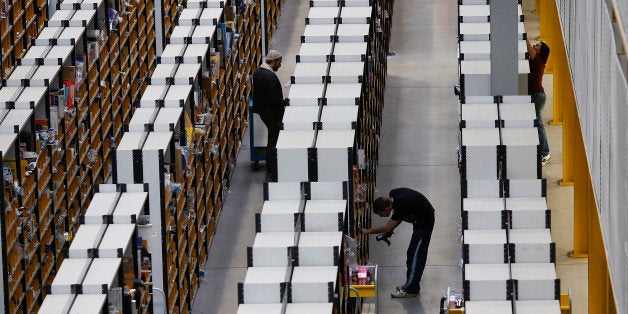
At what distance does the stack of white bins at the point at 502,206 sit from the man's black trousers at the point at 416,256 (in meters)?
0.75

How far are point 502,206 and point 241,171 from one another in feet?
20.5

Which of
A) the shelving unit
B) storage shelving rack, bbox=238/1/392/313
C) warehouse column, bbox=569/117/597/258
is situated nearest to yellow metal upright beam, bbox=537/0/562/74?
storage shelving rack, bbox=238/1/392/313

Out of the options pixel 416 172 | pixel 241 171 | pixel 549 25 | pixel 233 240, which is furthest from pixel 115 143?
pixel 549 25

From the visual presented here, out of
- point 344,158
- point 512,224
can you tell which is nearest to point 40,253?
point 344,158

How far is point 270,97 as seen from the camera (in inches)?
775

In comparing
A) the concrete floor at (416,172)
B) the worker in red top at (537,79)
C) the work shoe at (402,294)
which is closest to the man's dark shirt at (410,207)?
the work shoe at (402,294)

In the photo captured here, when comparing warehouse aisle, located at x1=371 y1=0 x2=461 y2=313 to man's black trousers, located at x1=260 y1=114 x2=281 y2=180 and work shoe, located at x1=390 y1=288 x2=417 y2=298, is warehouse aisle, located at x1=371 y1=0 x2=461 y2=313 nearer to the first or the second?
work shoe, located at x1=390 y1=288 x2=417 y2=298

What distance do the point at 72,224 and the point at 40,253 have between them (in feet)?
4.59

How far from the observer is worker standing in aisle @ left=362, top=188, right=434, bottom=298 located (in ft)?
54.0

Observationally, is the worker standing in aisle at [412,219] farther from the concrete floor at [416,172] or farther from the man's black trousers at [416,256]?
the concrete floor at [416,172]

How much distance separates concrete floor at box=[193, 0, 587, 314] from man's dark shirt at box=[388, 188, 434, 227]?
36.8 inches

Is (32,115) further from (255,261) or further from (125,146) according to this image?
(255,261)

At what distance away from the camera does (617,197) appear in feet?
32.5

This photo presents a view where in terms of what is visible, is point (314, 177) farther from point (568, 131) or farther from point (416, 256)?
point (568, 131)
